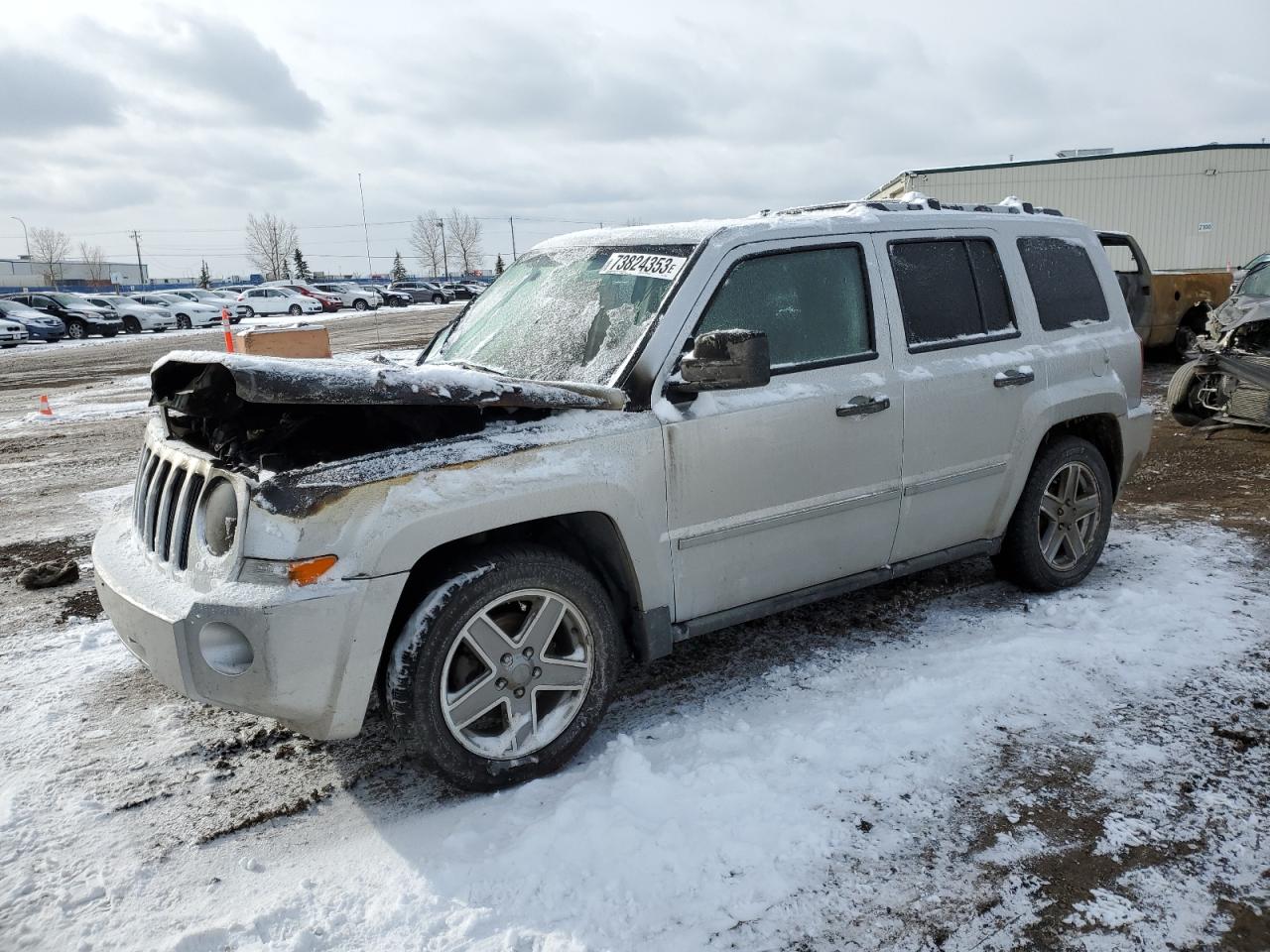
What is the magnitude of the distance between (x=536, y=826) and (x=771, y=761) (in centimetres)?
85

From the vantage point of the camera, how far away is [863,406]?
381 cm

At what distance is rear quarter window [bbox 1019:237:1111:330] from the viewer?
4617mm

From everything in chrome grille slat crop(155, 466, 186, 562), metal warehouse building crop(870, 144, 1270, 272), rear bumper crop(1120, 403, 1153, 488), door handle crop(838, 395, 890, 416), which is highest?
metal warehouse building crop(870, 144, 1270, 272)

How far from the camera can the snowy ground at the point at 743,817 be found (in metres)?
2.54

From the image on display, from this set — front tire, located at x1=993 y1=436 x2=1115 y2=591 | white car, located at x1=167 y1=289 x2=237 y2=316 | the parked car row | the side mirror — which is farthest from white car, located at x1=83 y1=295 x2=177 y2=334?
the side mirror

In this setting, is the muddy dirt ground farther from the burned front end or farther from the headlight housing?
the burned front end

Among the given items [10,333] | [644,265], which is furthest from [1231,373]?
[10,333]

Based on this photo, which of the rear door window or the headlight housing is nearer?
the headlight housing

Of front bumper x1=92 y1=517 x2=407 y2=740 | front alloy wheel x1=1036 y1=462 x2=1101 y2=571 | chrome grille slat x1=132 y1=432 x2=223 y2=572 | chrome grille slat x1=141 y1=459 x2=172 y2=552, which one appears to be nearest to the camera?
front bumper x1=92 y1=517 x2=407 y2=740

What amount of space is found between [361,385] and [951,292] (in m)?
2.71

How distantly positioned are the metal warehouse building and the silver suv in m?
31.9

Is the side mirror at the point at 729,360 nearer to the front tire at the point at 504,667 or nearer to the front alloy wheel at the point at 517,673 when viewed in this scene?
the front tire at the point at 504,667

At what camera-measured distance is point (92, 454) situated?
10.1 m

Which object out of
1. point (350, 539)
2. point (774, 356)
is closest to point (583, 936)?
point (350, 539)
